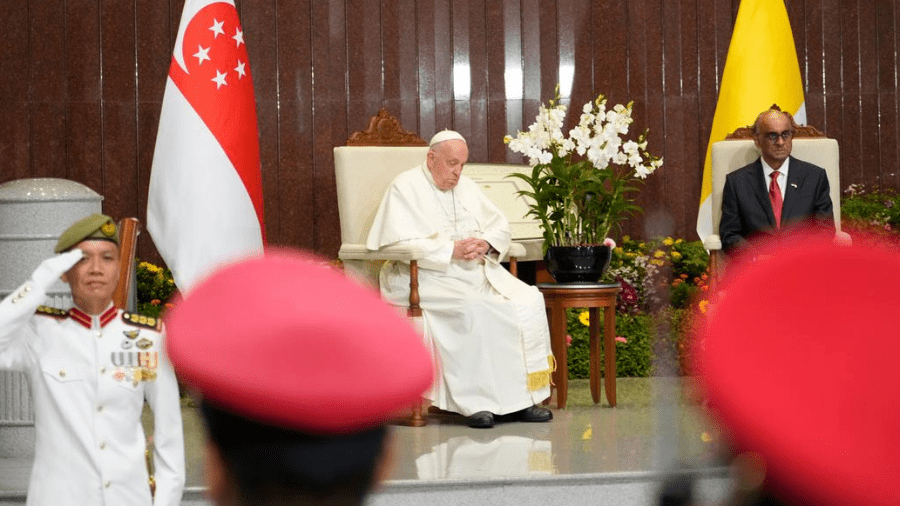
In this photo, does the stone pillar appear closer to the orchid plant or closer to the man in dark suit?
the orchid plant

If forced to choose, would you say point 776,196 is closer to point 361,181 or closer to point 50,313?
point 361,181

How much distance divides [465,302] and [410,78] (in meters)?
3.49

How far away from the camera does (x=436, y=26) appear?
8.68 m

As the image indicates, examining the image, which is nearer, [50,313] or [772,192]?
[50,313]

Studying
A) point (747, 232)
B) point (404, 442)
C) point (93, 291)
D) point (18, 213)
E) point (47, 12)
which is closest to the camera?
point (93, 291)

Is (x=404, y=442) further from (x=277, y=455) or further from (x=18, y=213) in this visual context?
(x=277, y=455)

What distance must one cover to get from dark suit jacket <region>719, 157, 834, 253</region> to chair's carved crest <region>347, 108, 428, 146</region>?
1706 millimetres

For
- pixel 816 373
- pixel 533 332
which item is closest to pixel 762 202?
pixel 533 332

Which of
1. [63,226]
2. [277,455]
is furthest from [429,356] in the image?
[63,226]

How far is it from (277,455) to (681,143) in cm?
857

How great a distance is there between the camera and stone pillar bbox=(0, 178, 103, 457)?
4.48 meters

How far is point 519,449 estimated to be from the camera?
4809 millimetres

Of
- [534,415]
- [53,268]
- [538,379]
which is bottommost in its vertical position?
[534,415]

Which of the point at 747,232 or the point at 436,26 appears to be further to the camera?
the point at 436,26
